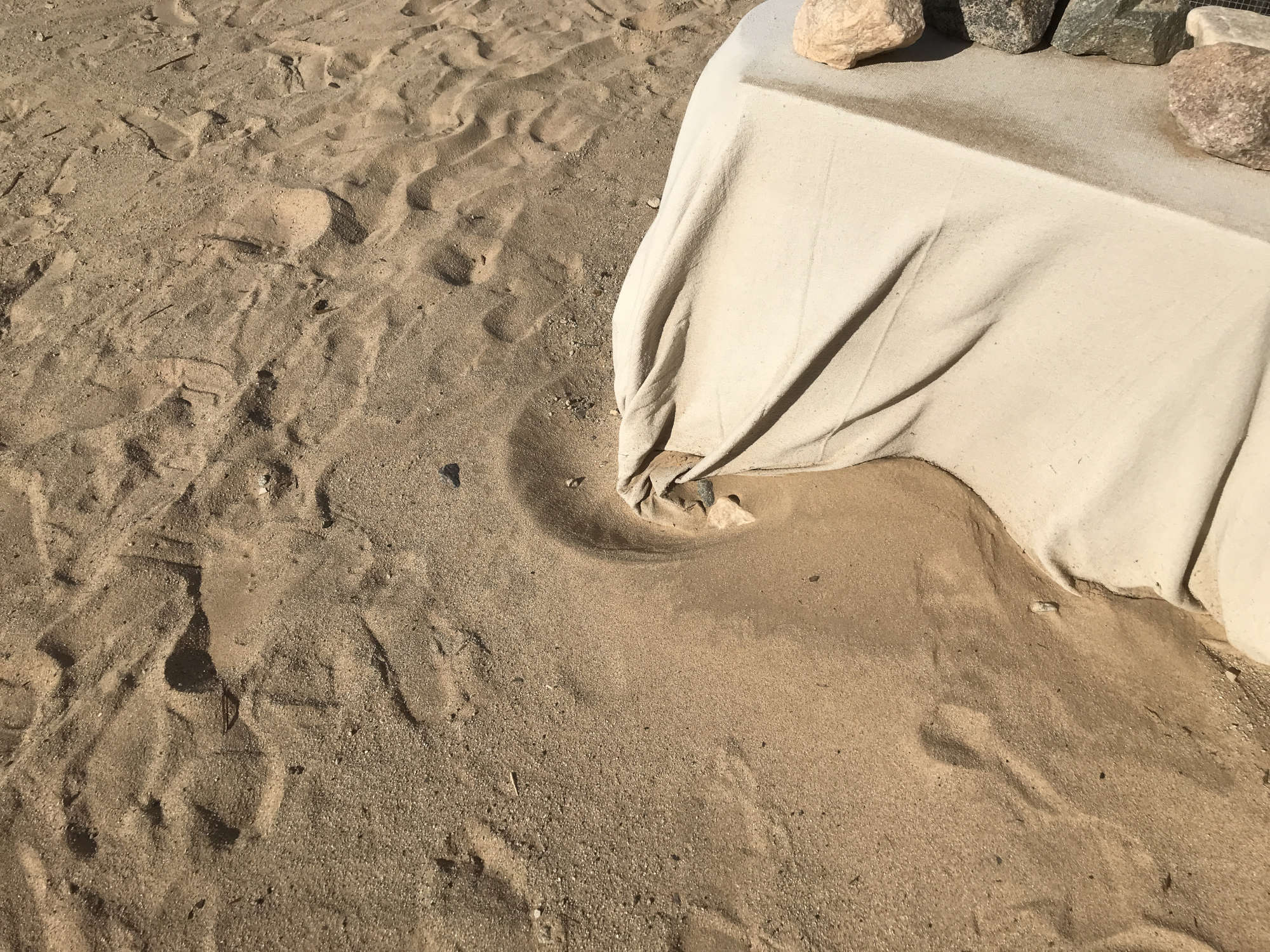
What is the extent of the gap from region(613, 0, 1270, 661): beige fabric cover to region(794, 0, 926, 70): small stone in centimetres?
4

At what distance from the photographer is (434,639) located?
6.39ft

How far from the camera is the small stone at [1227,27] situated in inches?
60.7

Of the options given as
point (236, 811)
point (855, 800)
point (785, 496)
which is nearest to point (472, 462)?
point (785, 496)

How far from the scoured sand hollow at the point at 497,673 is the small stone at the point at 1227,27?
1.05 meters

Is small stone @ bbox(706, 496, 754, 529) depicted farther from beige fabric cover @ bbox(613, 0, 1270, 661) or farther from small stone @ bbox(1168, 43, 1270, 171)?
small stone @ bbox(1168, 43, 1270, 171)

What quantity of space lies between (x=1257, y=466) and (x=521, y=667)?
1.55 meters

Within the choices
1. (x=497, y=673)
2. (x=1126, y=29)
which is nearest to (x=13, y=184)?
(x=497, y=673)

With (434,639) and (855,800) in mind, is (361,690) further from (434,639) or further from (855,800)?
(855,800)

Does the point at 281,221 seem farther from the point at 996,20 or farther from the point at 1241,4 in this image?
the point at 1241,4

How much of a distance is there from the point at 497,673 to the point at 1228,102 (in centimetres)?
182

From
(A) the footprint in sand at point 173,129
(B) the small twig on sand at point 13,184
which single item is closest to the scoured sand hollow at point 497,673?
(B) the small twig on sand at point 13,184

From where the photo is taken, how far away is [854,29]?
64.3 inches

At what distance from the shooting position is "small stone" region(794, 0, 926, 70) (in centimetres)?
161

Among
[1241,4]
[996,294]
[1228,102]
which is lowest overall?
[996,294]
